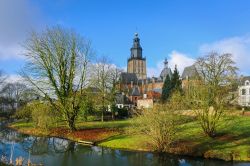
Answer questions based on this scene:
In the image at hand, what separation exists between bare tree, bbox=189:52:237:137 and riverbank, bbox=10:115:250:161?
1979mm

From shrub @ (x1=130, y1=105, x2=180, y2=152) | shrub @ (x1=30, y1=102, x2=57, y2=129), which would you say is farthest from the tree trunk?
shrub @ (x1=130, y1=105, x2=180, y2=152)

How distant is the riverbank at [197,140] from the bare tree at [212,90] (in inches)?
77.9

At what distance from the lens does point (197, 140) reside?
1425 inches

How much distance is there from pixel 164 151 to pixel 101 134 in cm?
1276

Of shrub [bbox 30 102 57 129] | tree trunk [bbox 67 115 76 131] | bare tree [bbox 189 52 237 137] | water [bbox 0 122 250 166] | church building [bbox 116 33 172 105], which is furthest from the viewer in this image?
church building [bbox 116 33 172 105]

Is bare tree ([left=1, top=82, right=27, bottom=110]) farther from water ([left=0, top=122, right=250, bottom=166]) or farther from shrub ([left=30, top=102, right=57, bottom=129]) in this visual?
water ([left=0, top=122, right=250, bottom=166])

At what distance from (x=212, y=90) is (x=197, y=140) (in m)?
5.77

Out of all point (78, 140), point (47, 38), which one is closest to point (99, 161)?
point (78, 140)

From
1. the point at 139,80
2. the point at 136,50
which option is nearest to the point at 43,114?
the point at 139,80

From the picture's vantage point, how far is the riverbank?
104 ft

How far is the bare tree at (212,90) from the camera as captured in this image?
3703 centimetres

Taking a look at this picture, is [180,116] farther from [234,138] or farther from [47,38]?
[47,38]

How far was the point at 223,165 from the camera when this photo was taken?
2783 cm

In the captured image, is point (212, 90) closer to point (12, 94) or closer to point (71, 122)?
point (71, 122)
